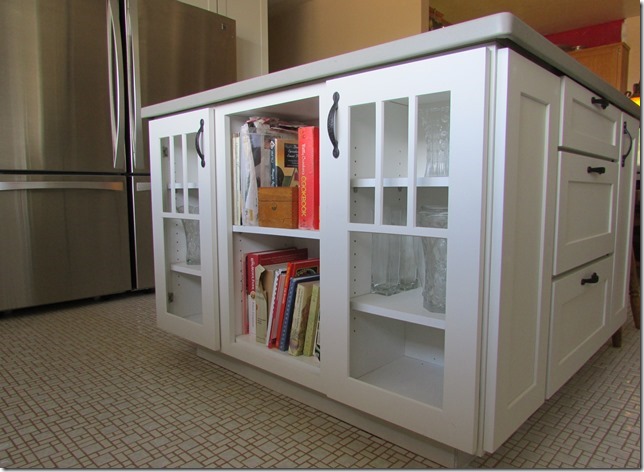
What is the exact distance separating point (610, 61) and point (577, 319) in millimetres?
3601

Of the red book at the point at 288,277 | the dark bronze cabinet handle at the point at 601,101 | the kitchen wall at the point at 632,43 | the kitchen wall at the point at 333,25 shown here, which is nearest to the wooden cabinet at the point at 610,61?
the kitchen wall at the point at 632,43

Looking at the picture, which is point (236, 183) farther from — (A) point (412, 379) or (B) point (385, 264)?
(A) point (412, 379)

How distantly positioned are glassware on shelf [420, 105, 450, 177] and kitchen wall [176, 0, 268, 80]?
2407mm

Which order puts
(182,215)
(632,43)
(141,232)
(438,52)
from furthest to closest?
1. (632,43)
2. (141,232)
3. (182,215)
4. (438,52)

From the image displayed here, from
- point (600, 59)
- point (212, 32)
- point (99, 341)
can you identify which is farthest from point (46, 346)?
point (600, 59)

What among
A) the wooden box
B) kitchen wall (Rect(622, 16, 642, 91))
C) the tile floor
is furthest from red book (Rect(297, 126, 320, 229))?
kitchen wall (Rect(622, 16, 642, 91))

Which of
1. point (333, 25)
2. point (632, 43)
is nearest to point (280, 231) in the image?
point (333, 25)

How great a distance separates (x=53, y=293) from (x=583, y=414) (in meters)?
2.22

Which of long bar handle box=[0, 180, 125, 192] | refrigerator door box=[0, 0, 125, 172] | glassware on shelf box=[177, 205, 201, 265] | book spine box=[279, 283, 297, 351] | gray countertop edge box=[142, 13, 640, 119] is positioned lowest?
book spine box=[279, 283, 297, 351]

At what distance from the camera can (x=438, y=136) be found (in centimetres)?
109

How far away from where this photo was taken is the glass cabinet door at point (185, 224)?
4.32 ft

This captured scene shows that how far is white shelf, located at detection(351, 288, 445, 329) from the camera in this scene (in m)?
0.89

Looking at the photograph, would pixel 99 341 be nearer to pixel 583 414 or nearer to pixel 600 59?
pixel 583 414

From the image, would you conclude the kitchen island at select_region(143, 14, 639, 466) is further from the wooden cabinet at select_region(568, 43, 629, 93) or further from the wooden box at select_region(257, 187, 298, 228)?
the wooden cabinet at select_region(568, 43, 629, 93)
